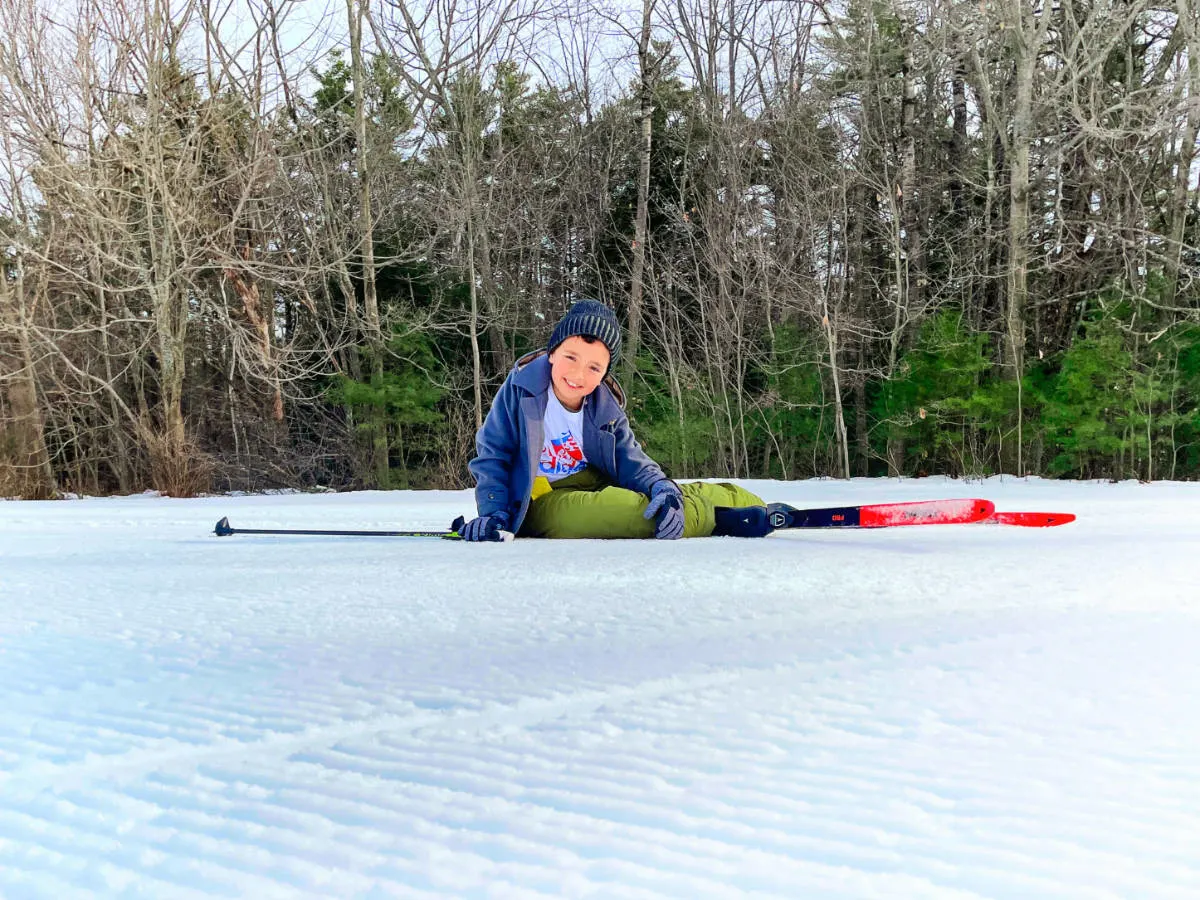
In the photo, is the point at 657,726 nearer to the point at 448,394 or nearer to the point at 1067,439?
the point at 1067,439

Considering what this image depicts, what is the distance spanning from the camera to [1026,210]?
9.26 metres

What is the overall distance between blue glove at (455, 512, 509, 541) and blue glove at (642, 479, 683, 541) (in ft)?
1.55

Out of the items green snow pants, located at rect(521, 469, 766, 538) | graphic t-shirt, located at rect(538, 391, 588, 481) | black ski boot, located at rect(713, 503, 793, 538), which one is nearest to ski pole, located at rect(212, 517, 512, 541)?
green snow pants, located at rect(521, 469, 766, 538)

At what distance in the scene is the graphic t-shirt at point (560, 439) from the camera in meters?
3.23

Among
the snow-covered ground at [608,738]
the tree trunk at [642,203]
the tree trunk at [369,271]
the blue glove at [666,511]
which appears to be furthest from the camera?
the tree trunk at [642,203]

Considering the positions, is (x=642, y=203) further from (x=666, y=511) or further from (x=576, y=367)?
(x=666, y=511)

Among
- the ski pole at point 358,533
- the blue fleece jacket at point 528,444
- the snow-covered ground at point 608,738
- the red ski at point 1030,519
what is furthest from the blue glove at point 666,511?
the red ski at point 1030,519

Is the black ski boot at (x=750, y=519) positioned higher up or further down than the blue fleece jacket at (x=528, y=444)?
further down

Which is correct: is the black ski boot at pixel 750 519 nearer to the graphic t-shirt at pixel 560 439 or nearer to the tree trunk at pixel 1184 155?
the graphic t-shirt at pixel 560 439

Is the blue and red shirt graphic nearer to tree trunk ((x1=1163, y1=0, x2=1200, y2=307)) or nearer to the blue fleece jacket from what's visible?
the blue fleece jacket

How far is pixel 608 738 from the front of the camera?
96 centimetres

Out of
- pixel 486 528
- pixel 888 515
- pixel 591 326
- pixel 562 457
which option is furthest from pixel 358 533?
pixel 888 515

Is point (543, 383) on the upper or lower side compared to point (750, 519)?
upper

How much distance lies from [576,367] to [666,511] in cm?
55
